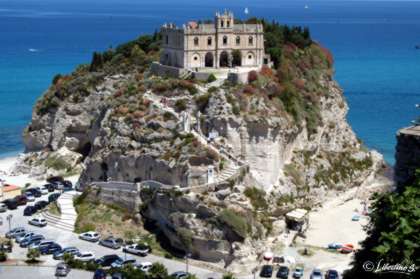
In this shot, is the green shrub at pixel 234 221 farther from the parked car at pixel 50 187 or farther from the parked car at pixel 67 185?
the parked car at pixel 50 187

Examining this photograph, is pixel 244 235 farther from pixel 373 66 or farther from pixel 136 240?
pixel 373 66

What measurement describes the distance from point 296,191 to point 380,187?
917 cm

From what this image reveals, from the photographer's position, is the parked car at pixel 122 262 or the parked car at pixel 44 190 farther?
the parked car at pixel 44 190

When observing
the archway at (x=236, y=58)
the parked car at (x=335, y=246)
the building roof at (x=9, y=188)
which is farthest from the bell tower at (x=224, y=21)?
the parked car at (x=335, y=246)

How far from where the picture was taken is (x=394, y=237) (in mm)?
29641

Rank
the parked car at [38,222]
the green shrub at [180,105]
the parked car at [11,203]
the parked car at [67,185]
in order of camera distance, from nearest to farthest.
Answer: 1. the parked car at [38,222]
2. the parked car at [11,203]
3. the green shrub at [180,105]
4. the parked car at [67,185]

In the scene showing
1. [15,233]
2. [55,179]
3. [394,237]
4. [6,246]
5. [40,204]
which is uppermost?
[55,179]

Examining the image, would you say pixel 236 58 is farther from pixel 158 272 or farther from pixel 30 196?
pixel 158 272

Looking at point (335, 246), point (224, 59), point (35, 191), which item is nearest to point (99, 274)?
point (335, 246)

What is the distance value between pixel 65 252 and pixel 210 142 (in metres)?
14.2

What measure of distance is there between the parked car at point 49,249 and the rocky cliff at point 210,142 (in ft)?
23.7

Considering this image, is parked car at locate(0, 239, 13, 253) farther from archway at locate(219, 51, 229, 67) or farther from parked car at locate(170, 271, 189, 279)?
archway at locate(219, 51, 229, 67)

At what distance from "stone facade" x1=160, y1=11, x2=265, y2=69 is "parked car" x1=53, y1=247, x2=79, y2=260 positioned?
20966 mm

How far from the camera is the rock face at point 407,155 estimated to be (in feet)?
109
